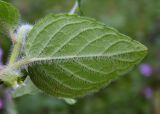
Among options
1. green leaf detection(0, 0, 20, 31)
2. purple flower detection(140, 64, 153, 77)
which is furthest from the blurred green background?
green leaf detection(0, 0, 20, 31)

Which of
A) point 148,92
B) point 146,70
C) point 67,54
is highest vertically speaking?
point 67,54

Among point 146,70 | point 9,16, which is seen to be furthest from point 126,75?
point 9,16

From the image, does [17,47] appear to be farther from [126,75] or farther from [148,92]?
[148,92]

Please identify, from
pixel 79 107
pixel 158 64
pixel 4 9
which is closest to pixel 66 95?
pixel 4 9

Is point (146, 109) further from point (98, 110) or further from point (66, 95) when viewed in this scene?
point (66, 95)

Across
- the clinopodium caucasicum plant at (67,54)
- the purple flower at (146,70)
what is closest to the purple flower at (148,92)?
the purple flower at (146,70)

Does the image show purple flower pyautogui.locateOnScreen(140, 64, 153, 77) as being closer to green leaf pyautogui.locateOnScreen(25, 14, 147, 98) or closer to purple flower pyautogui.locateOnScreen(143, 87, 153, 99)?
purple flower pyautogui.locateOnScreen(143, 87, 153, 99)
